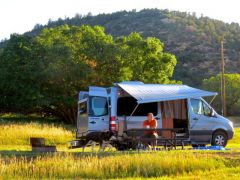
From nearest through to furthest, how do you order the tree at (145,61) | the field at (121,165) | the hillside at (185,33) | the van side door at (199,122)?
the field at (121,165) < the van side door at (199,122) < the tree at (145,61) < the hillside at (185,33)

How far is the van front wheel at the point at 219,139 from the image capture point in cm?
2105

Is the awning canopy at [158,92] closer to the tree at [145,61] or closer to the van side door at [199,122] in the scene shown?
the van side door at [199,122]

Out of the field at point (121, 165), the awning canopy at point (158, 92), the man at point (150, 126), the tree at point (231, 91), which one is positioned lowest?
the field at point (121, 165)

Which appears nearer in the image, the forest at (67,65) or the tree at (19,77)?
the tree at (19,77)

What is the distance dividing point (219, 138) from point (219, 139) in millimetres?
42

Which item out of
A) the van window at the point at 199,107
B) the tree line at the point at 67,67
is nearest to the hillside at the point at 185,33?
the tree line at the point at 67,67

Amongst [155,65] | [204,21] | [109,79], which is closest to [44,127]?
[109,79]

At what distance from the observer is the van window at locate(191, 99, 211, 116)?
20812mm

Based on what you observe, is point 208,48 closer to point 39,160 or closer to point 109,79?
point 109,79

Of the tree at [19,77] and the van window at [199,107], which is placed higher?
the tree at [19,77]

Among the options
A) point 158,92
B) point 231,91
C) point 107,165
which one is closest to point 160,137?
point 158,92

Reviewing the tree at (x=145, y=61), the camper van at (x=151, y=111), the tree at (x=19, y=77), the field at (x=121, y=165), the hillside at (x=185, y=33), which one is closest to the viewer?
the field at (x=121, y=165)

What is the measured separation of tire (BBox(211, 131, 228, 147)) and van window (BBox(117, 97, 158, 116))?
287 centimetres

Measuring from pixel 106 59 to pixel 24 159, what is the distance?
25607 mm
